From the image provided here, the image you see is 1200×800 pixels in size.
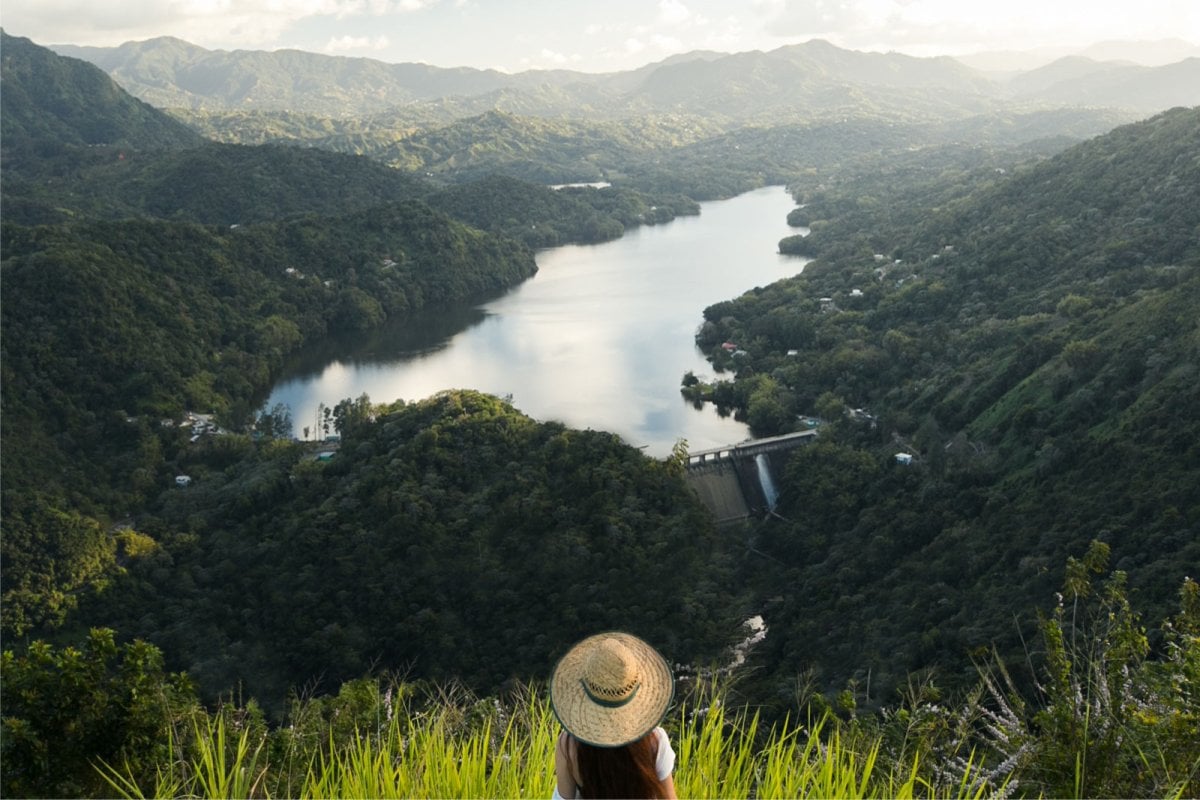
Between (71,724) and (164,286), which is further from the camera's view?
(164,286)

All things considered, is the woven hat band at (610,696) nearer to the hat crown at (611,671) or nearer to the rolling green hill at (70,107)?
the hat crown at (611,671)

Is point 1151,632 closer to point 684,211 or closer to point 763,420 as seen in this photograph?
point 763,420

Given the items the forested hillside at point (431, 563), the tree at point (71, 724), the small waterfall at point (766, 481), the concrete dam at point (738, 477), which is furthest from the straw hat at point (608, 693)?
the small waterfall at point (766, 481)

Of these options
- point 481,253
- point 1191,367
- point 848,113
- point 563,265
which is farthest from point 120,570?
point 848,113

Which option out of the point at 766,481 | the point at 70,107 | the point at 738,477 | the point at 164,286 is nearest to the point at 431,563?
the point at 738,477

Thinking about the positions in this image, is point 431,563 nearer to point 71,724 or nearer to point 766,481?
point 766,481

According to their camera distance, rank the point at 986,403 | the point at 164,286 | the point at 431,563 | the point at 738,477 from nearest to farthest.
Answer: the point at 431,563 → the point at 986,403 → the point at 738,477 → the point at 164,286

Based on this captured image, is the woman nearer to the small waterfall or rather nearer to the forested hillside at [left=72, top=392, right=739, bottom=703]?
the forested hillside at [left=72, top=392, right=739, bottom=703]

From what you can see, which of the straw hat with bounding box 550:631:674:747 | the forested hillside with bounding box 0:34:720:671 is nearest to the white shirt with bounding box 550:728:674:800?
the straw hat with bounding box 550:631:674:747
